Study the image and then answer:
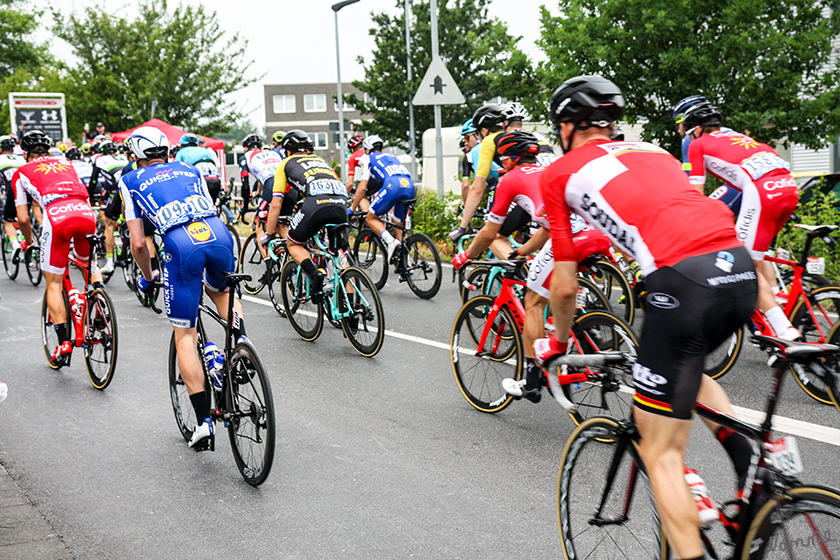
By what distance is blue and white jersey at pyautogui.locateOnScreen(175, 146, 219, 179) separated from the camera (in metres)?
13.5

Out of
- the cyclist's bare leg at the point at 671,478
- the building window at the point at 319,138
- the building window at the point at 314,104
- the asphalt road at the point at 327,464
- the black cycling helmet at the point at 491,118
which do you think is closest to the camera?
the cyclist's bare leg at the point at 671,478

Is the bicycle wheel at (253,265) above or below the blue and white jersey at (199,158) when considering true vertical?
below

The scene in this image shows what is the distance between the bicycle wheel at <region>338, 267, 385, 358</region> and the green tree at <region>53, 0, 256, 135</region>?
29304mm

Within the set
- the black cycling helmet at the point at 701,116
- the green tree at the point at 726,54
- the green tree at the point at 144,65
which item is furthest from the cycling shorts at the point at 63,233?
the green tree at the point at 144,65

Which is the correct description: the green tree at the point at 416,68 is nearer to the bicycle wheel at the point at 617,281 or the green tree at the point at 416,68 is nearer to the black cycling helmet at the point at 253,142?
the black cycling helmet at the point at 253,142

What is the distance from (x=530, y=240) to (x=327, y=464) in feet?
7.32

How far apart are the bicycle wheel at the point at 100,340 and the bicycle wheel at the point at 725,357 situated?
4.88 m

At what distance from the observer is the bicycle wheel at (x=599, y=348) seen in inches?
184

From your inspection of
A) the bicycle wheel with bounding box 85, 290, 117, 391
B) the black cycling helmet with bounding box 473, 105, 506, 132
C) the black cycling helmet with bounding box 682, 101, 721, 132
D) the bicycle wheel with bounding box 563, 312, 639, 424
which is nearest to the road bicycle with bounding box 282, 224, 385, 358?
the black cycling helmet with bounding box 473, 105, 506, 132

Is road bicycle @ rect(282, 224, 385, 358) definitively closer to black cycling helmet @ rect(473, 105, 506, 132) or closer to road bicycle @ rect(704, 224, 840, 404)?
black cycling helmet @ rect(473, 105, 506, 132)

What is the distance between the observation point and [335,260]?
7.81 m

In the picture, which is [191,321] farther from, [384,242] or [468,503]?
[384,242]

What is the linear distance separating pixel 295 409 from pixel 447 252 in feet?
26.8

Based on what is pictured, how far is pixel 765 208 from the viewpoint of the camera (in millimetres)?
5984
